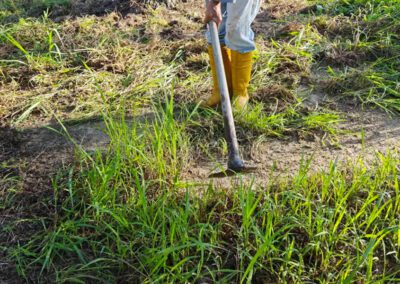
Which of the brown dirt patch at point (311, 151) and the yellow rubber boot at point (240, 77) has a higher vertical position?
the yellow rubber boot at point (240, 77)

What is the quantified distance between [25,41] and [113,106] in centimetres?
135

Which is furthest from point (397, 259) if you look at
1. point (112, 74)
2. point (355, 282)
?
Result: point (112, 74)

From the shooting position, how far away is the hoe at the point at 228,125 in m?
2.53

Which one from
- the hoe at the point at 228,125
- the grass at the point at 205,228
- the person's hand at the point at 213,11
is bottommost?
the grass at the point at 205,228

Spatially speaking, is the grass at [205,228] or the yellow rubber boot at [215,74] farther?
the yellow rubber boot at [215,74]

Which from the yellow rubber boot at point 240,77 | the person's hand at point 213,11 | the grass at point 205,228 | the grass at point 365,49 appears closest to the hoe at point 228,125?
the person's hand at point 213,11

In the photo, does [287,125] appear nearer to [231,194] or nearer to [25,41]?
[231,194]

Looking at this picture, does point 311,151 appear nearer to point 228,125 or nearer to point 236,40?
point 228,125

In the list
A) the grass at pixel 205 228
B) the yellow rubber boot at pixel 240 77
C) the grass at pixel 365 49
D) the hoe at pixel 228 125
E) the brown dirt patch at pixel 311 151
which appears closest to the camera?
the grass at pixel 205 228

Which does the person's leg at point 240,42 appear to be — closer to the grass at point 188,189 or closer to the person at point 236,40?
the person at point 236,40

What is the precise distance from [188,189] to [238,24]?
1.12 metres

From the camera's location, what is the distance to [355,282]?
6.62ft

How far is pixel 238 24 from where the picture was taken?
115 inches

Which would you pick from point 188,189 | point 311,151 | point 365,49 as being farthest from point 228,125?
point 365,49
